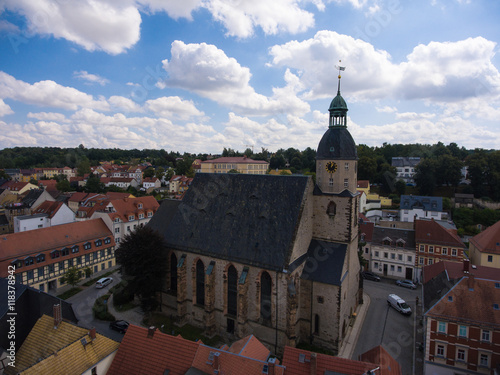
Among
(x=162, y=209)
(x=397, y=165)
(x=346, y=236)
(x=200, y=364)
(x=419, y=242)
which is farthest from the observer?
(x=397, y=165)

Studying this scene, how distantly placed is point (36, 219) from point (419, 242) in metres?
65.5

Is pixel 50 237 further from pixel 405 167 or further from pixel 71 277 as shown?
pixel 405 167

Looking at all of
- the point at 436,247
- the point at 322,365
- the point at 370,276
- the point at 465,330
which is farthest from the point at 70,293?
the point at 436,247

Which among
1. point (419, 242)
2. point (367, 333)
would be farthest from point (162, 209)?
point (419, 242)

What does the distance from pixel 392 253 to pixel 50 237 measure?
50.1m

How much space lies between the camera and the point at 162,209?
37.1 metres

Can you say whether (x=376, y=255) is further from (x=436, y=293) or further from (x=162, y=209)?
(x=162, y=209)

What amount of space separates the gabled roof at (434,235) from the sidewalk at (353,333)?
590 inches

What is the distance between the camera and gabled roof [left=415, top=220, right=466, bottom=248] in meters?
42.3

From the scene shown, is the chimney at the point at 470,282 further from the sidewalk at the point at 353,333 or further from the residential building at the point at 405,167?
the residential building at the point at 405,167

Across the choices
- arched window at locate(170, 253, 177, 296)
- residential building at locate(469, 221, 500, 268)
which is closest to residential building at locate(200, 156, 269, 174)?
residential building at locate(469, 221, 500, 268)

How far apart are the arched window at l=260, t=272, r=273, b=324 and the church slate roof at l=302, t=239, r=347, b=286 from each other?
348 cm

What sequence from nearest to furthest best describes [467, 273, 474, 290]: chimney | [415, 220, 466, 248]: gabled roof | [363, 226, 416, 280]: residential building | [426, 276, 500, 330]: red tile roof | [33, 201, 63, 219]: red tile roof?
[426, 276, 500, 330]: red tile roof < [467, 273, 474, 290]: chimney < [415, 220, 466, 248]: gabled roof < [363, 226, 416, 280]: residential building < [33, 201, 63, 219]: red tile roof

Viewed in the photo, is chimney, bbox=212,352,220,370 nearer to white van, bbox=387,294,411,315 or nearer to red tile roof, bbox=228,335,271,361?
red tile roof, bbox=228,335,271,361
